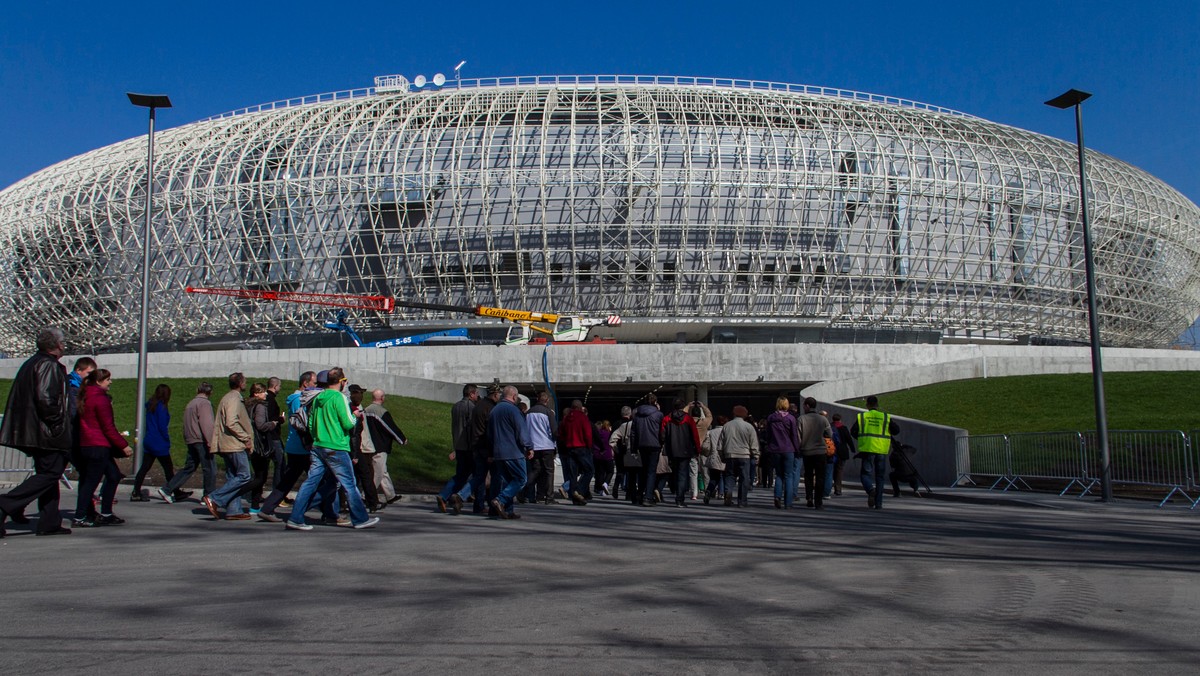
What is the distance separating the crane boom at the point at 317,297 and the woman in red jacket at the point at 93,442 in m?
38.6

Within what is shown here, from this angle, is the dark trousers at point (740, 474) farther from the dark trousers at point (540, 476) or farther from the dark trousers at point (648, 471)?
the dark trousers at point (540, 476)

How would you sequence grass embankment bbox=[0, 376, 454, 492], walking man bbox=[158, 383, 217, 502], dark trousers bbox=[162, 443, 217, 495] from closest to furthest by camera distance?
walking man bbox=[158, 383, 217, 502], dark trousers bbox=[162, 443, 217, 495], grass embankment bbox=[0, 376, 454, 492]

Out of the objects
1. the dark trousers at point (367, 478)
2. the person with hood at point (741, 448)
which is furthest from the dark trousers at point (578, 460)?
the dark trousers at point (367, 478)

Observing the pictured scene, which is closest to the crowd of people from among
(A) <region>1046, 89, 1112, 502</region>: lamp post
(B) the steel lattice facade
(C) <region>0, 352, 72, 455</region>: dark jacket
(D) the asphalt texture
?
(C) <region>0, 352, 72, 455</region>: dark jacket

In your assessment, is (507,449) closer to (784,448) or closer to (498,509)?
(498,509)

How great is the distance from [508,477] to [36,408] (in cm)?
463

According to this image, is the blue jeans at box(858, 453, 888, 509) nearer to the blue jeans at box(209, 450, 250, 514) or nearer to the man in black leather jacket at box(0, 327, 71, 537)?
the blue jeans at box(209, 450, 250, 514)

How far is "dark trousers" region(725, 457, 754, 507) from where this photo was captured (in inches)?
538

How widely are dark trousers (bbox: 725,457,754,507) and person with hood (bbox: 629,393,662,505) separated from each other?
39.2 inches

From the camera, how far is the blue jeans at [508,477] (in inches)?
418

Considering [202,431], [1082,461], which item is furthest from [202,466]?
[1082,461]

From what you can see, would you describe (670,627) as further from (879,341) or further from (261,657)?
(879,341)

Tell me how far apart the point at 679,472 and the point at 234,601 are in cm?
936

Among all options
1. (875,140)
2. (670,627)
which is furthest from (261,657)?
(875,140)
